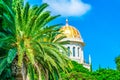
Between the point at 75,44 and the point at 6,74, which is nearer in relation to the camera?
the point at 6,74

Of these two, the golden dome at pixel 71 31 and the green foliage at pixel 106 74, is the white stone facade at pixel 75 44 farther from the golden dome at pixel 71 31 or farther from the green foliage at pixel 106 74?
the green foliage at pixel 106 74

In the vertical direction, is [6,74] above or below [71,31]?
below

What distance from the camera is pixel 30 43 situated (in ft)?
146

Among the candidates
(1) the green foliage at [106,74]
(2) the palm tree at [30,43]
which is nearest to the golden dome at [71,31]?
(1) the green foliage at [106,74]

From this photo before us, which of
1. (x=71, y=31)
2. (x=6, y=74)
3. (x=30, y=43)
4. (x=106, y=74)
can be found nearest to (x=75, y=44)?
(x=71, y=31)

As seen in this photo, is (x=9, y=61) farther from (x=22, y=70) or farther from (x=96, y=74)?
(x=96, y=74)

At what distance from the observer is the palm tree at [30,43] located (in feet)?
143

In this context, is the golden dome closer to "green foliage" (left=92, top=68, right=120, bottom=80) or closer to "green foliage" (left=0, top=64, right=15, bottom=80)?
"green foliage" (left=92, top=68, right=120, bottom=80)

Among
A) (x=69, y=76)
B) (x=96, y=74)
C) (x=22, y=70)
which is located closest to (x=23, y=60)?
(x=22, y=70)

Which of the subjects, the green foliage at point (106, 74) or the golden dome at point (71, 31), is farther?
the golden dome at point (71, 31)

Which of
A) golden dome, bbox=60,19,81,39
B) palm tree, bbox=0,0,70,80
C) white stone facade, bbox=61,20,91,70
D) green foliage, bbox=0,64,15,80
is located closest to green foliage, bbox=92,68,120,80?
palm tree, bbox=0,0,70,80

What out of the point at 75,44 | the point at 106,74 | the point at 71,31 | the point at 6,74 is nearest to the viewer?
the point at 6,74

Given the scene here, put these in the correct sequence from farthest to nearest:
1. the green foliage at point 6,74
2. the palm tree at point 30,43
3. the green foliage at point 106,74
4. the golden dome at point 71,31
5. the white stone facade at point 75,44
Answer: the white stone facade at point 75,44 < the golden dome at point 71,31 < the green foliage at point 106,74 < the green foliage at point 6,74 < the palm tree at point 30,43

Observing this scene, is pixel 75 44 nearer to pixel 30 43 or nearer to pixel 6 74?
pixel 6 74
